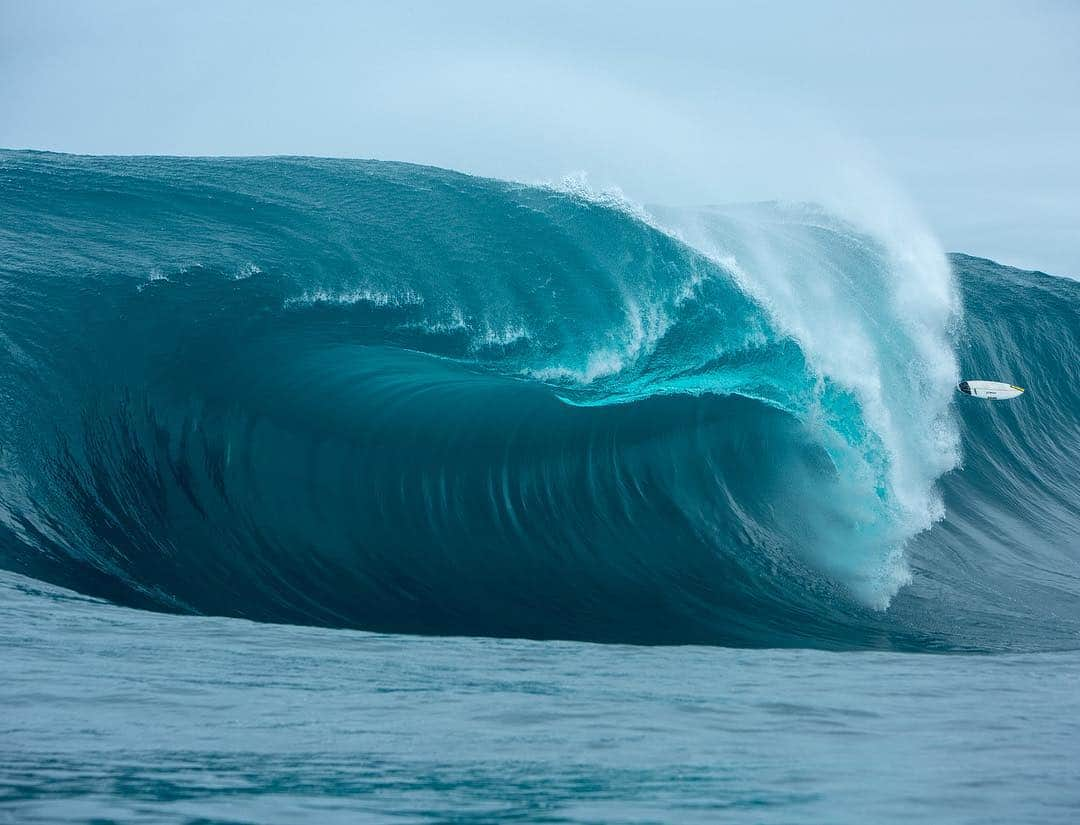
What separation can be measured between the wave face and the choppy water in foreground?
1.31 m

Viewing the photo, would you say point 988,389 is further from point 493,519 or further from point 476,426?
point 493,519

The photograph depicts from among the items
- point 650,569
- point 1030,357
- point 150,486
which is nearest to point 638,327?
point 650,569

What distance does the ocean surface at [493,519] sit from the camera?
349 cm

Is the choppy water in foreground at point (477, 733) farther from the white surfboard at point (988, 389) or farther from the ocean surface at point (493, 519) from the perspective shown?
the white surfboard at point (988, 389)

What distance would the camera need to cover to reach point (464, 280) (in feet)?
32.1

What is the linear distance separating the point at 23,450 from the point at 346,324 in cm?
292

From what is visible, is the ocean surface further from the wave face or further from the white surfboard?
the white surfboard

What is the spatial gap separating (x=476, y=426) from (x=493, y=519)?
0.98 m

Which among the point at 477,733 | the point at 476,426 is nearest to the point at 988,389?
the point at 476,426

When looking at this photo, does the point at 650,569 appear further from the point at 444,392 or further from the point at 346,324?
the point at 346,324

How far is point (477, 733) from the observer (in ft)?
12.6

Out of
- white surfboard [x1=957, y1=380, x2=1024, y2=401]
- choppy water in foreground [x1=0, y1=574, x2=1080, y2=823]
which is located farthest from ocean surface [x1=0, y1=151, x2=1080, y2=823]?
white surfboard [x1=957, y1=380, x2=1024, y2=401]

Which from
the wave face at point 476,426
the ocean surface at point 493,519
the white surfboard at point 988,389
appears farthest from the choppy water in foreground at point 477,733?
the white surfboard at point 988,389

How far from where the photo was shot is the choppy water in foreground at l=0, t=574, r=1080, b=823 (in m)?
3.04
